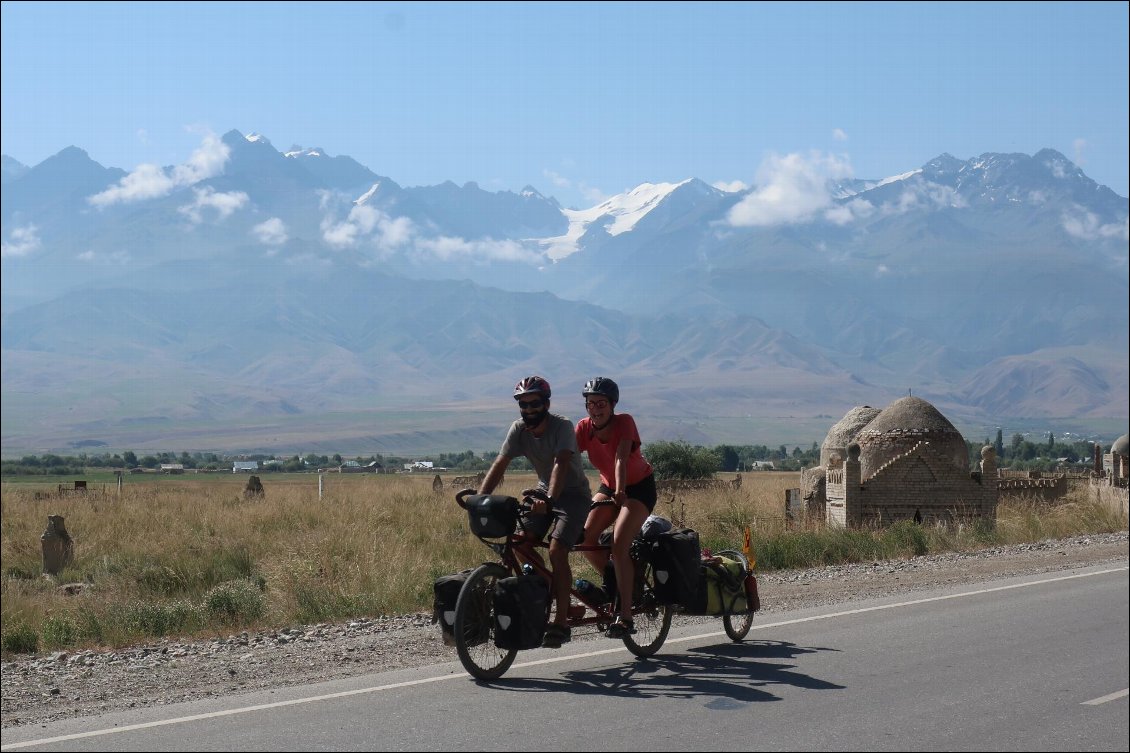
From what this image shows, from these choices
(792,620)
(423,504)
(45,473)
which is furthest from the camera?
(45,473)

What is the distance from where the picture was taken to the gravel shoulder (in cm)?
1006

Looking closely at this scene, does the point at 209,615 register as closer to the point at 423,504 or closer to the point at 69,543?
the point at 69,543

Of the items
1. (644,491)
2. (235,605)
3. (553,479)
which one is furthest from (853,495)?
(553,479)

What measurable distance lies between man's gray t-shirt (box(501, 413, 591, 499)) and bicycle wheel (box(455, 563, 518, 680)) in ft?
2.55

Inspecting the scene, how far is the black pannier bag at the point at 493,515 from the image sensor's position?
9375 mm

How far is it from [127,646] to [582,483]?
6272 millimetres

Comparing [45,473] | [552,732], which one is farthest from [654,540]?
[45,473]

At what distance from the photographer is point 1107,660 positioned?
34.1 ft

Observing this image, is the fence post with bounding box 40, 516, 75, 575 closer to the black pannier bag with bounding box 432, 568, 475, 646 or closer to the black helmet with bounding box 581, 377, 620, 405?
the black pannier bag with bounding box 432, 568, 475, 646

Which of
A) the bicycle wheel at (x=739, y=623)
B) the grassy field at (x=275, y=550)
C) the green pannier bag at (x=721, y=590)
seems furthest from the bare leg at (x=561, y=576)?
the grassy field at (x=275, y=550)

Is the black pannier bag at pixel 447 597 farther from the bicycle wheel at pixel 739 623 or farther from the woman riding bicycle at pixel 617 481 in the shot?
the bicycle wheel at pixel 739 623

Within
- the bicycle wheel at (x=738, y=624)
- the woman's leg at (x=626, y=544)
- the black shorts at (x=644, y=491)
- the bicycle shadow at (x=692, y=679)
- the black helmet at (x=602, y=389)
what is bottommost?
the bicycle shadow at (x=692, y=679)

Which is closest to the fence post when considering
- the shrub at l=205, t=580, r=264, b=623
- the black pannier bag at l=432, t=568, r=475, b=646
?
the shrub at l=205, t=580, r=264, b=623

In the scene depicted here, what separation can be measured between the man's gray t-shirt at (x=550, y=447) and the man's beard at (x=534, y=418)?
49mm
